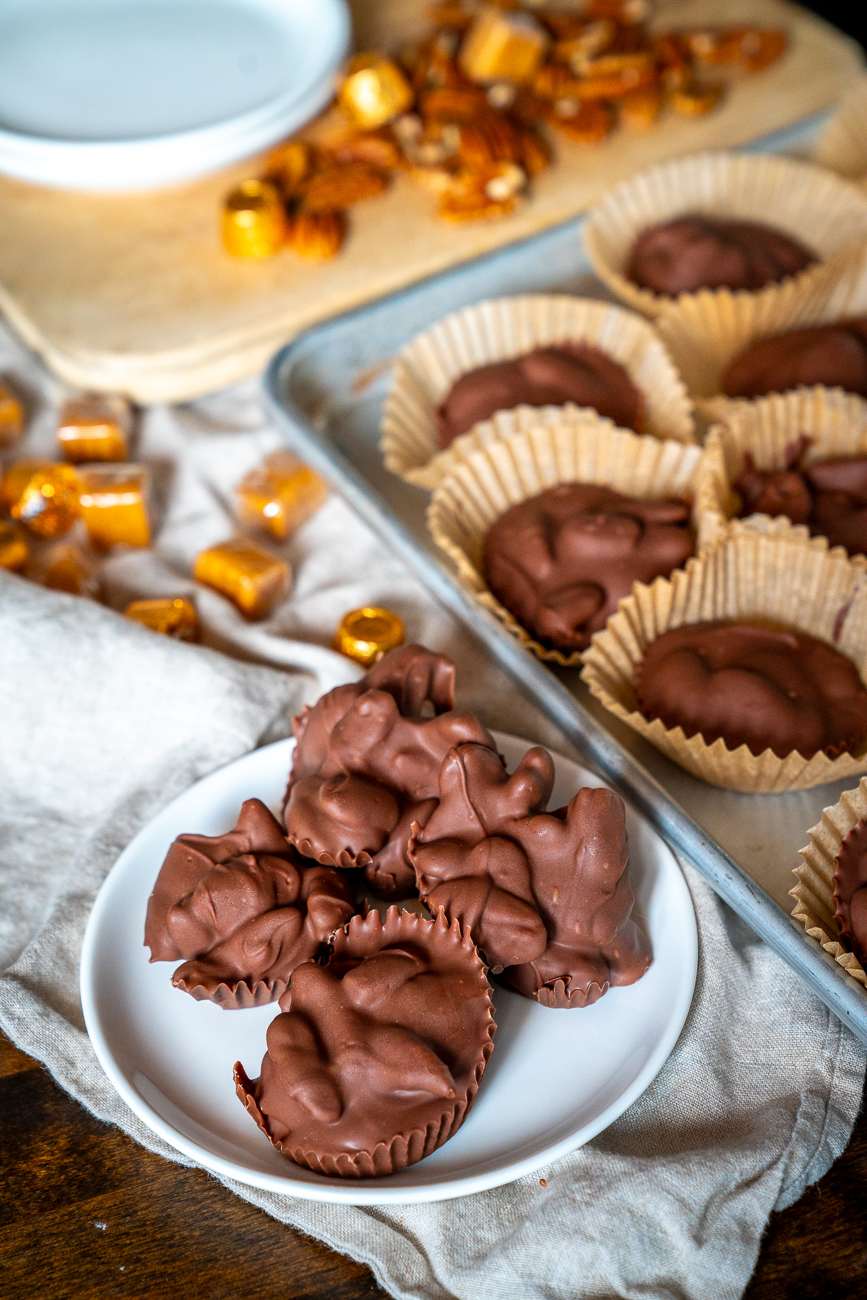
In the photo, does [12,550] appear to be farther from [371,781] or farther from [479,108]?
[479,108]

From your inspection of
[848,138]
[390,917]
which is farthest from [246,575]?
[848,138]

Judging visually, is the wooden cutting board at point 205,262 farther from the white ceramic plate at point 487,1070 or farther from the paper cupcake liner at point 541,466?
the white ceramic plate at point 487,1070

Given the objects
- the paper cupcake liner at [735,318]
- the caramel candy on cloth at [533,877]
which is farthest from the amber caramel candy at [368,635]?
the paper cupcake liner at [735,318]

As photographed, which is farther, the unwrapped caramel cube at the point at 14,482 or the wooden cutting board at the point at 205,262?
the wooden cutting board at the point at 205,262

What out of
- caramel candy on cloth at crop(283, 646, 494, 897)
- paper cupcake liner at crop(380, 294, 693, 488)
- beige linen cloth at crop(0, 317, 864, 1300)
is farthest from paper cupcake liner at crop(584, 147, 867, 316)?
caramel candy on cloth at crop(283, 646, 494, 897)

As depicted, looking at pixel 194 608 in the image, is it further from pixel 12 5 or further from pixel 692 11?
pixel 692 11

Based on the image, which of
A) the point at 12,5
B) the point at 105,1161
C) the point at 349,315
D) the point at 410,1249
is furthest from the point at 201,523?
the point at 12,5
